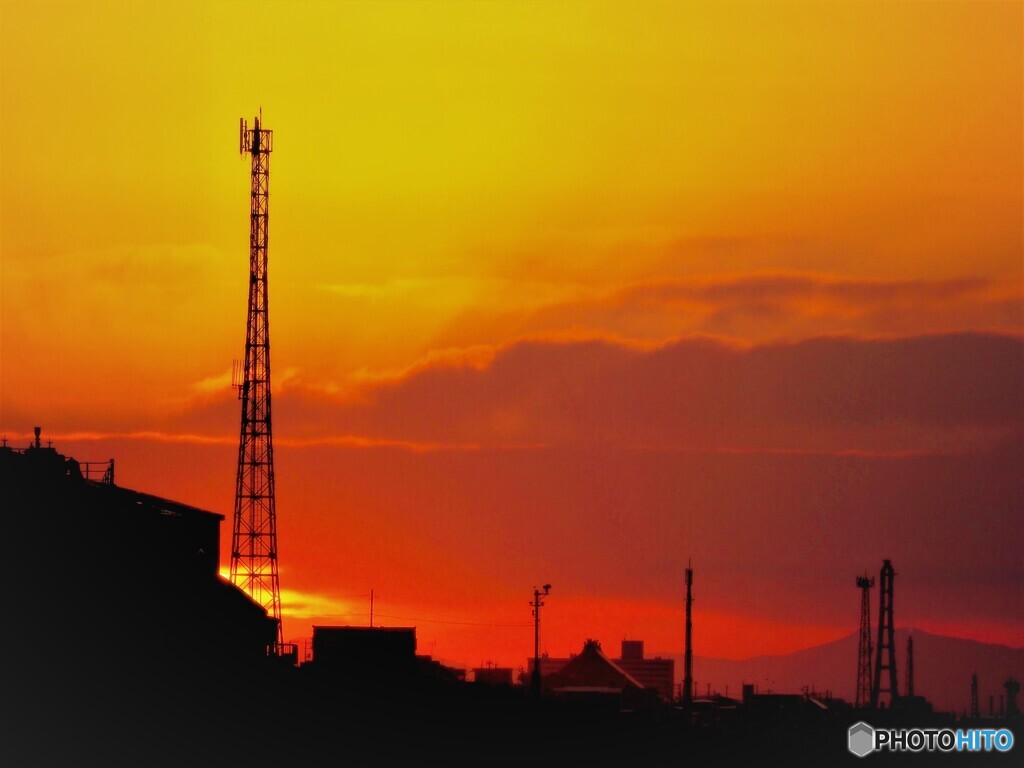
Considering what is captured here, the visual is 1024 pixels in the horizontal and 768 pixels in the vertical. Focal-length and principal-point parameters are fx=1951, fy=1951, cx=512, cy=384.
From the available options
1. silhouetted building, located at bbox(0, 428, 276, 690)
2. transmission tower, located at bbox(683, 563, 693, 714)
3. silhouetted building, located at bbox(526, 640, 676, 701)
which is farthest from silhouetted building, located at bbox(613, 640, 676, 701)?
silhouetted building, located at bbox(0, 428, 276, 690)

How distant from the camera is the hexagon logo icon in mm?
95562

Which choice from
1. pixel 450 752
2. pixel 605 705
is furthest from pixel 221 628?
pixel 605 705

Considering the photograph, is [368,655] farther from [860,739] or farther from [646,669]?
[646,669]

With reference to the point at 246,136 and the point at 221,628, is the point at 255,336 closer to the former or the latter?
the point at 246,136

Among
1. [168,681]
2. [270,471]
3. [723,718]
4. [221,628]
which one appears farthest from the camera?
[723,718]

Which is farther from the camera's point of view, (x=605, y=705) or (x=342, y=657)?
(x=605, y=705)

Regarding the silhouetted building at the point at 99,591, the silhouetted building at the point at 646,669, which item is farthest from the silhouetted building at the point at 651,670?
the silhouetted building at the point at 99,591

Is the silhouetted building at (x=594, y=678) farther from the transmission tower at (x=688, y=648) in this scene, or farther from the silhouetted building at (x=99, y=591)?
the silhouetted building at (x=99, y=591)

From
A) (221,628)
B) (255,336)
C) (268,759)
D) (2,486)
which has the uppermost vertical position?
(255,336)

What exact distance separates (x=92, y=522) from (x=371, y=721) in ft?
49.1

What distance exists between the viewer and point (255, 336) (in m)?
89.2

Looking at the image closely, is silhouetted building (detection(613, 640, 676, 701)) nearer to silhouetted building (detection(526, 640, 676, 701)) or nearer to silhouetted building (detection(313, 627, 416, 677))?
silhouetted building (detection(526, 640, 676, 701))

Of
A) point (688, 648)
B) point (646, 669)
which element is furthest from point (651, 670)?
point (688, 648)

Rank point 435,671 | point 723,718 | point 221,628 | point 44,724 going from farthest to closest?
point 723,718, point 435,671, point 221,628, point 44,724
